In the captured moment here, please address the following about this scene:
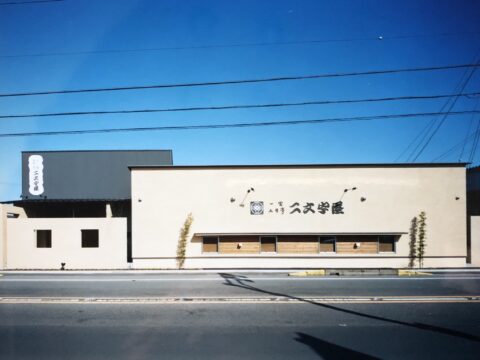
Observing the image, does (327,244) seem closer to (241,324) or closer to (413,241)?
(413,241)

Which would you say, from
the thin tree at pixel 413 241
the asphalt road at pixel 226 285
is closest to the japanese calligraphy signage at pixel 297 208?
the asphalt road at pixel 226 285

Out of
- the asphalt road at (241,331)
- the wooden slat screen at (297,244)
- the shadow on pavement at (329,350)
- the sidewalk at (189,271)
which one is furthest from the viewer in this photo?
the wooden slat screen at (297,244)

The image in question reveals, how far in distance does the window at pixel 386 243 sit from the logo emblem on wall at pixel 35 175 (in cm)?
2278

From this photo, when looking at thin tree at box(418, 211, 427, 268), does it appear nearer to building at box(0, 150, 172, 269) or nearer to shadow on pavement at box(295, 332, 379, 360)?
shadow on pavement at box(295, 332, 379, 360)

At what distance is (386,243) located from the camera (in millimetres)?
16969

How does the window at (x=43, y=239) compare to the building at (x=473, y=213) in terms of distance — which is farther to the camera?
the window at (x=43, y=239)

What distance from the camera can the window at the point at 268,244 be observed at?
55.9ft

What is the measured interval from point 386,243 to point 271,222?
6.61 meters

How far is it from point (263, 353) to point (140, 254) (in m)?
12.8

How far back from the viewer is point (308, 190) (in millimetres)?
17094

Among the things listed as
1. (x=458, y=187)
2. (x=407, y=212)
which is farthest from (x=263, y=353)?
(x=458, y=187)

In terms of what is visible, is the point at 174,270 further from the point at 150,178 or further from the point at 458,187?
the point at 458,187

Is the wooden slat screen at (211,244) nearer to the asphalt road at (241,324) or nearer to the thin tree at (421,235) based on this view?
the asphalt road at (241,324)

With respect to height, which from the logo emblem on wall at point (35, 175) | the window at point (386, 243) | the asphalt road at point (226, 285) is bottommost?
the asphalt road at point (226, 285)
